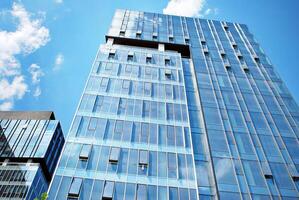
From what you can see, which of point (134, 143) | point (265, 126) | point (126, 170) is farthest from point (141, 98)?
point (265, 126)

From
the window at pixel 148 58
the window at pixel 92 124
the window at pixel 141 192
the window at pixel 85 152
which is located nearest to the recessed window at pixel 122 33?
the window at pixel 148 58

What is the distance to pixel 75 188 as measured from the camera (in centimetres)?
2658

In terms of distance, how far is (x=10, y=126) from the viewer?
3231 inches

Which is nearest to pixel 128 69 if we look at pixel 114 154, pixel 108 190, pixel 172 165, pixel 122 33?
pixel 122 33

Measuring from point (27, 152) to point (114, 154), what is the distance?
51.0m

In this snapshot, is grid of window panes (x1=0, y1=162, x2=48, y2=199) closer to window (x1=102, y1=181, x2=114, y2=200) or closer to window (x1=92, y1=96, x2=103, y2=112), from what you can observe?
window (x1=92, y1=96, x2=103, y2=112)

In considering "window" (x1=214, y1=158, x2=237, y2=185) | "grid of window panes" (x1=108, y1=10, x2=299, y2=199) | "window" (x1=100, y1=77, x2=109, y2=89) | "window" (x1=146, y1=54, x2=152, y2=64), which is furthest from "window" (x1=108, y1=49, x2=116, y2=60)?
"window" (x1=214, y1=158, x2=237, y2=185)

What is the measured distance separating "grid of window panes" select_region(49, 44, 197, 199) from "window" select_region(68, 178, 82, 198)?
0.27 feet

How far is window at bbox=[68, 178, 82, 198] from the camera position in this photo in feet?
85.3

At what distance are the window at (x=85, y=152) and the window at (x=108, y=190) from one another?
368 centimetres

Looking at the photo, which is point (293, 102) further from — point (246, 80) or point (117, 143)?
point (117, 143)

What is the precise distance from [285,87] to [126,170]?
28699 millimetres

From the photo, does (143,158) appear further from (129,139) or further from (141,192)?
(141,192)

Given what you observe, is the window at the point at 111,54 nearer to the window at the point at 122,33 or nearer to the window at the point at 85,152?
the window at the point at 122,33
